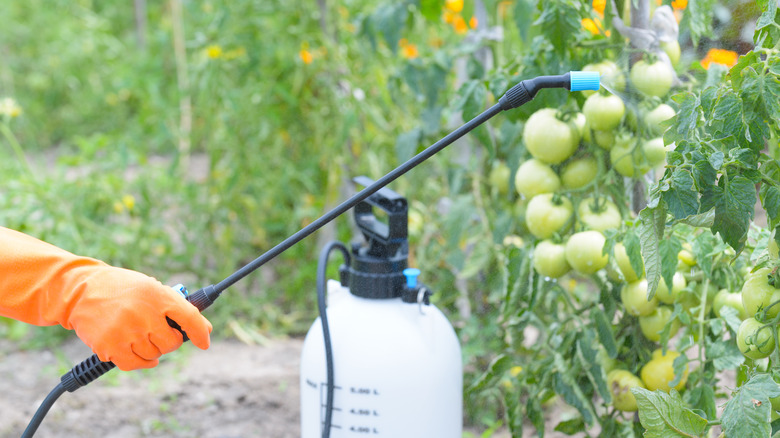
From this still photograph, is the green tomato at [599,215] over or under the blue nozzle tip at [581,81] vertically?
under

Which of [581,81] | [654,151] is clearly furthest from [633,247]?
[581,81]

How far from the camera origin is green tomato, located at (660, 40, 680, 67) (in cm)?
109

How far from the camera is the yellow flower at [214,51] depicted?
7.22 ft

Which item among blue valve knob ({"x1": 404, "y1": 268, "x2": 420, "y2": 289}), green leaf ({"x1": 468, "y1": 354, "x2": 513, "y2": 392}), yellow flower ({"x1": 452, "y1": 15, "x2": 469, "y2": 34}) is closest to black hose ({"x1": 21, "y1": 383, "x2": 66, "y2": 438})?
blue valve knob ({"x1": 404, "y1": 268, "x2": 420, "y2": 289})

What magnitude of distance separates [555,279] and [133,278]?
0.66 meters

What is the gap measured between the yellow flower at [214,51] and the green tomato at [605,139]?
1.41 m

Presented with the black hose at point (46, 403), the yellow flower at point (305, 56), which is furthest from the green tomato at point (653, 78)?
the yellow flower at point (305, 56)

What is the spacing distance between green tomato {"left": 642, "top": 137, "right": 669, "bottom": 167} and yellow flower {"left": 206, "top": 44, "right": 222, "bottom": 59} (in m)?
1.50

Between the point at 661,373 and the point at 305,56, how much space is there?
1.42 m

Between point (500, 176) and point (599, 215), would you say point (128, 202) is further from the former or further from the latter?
point (599, 215)

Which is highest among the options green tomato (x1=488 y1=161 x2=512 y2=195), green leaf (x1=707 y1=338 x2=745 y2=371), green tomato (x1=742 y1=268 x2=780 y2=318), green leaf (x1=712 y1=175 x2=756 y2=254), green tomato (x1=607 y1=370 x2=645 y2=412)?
green leaf (x1=712 y1=175 x2=756 y2=254)

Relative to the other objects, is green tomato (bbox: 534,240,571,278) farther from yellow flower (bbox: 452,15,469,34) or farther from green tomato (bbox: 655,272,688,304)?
yellow flower (bbox: 452,15,469,34)

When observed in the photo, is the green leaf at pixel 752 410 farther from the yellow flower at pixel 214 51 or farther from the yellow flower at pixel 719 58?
the yellow flower at pixel 214 51

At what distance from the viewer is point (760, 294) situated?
0.87 meters
